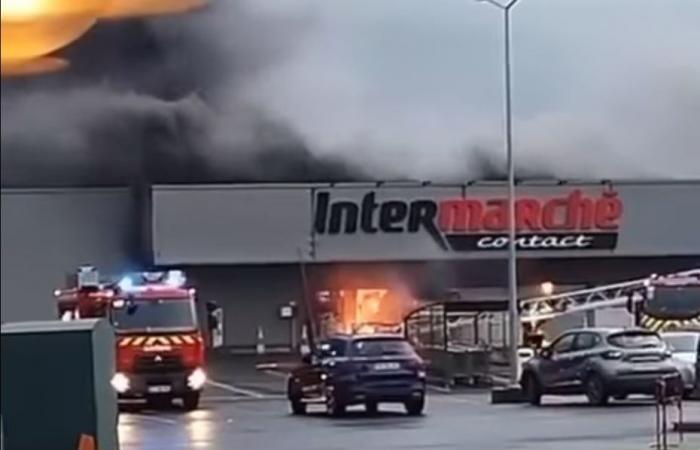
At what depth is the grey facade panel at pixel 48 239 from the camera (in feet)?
16.9

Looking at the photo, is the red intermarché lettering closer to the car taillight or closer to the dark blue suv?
the dark blue suv

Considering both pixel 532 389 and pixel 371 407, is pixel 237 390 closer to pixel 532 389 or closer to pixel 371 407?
pixel 532 389

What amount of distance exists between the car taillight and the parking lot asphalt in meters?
0.69

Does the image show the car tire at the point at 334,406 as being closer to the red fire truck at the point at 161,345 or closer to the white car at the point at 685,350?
the red fire truck at the point at 161,345

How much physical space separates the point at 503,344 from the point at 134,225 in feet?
93.2

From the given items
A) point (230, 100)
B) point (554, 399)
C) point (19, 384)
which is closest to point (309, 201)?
point (554, 399)

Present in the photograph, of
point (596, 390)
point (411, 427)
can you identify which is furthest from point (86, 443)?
point (596, 390)

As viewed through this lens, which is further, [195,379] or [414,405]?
[195,379]

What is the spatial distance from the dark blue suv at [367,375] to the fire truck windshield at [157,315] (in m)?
1.96

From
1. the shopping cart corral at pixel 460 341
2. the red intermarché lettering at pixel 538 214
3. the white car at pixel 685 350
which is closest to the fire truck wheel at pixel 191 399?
the red intermarché lettering at pixel 538 214

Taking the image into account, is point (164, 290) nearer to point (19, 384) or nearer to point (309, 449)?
point (309, 449)

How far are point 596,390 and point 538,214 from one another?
255 inches

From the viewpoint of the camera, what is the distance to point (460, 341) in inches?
1448

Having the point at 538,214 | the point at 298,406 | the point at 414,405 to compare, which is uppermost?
the point at 538,214
